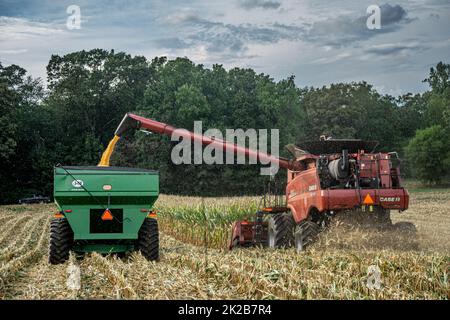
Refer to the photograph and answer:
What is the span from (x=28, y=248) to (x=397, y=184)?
376 inches

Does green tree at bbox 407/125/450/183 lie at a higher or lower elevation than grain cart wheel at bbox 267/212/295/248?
higher

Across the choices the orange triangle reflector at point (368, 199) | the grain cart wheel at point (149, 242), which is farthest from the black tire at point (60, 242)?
the orange triangle reflector at point (368, 199)

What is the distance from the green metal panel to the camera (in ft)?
40.0

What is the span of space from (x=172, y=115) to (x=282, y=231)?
142ft

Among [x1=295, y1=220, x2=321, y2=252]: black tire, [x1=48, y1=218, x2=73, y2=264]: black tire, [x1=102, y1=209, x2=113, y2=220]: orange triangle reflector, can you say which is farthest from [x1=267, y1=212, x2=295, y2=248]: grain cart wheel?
[x1=48, y1=218, x2=73, y2=264]: black tire

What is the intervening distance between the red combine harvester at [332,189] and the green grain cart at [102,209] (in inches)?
118

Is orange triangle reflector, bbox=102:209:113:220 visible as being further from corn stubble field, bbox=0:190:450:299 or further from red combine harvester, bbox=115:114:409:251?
red combine harvester, bbox=115:114:409:251

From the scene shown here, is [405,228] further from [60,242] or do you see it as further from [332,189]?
[60,242]

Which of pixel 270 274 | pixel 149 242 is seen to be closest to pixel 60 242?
pixel 149 242

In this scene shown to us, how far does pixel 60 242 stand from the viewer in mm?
12289

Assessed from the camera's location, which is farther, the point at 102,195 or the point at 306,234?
the point at 306,234

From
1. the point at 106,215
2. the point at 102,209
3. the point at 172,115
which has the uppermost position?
the point at 172,115
